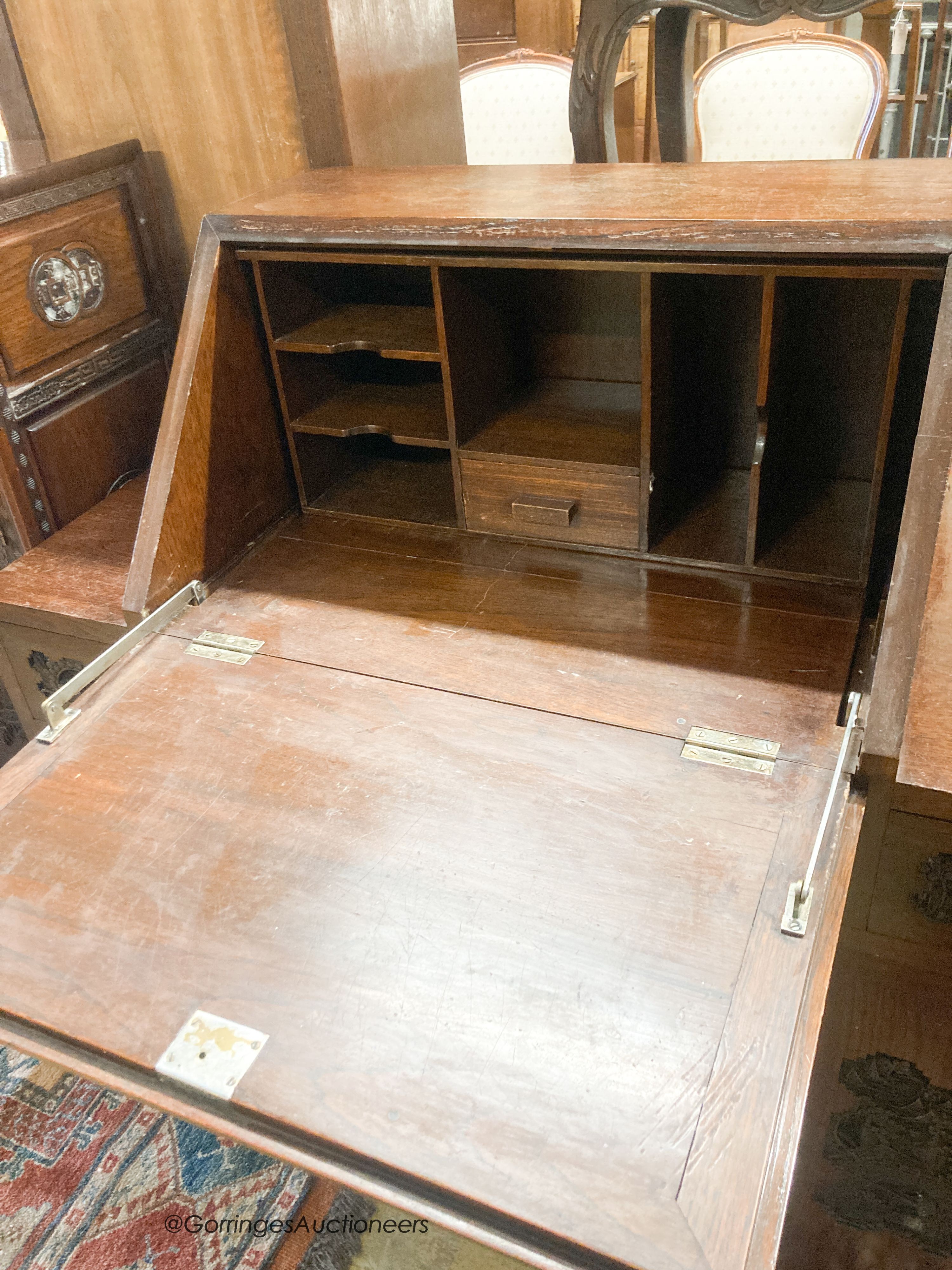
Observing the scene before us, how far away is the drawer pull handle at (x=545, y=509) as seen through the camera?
1.32 meters

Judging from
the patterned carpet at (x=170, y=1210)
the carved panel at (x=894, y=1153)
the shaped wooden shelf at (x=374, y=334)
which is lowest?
the patterned carpet at (x=170, y=1210)

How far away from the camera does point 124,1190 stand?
5.10ft

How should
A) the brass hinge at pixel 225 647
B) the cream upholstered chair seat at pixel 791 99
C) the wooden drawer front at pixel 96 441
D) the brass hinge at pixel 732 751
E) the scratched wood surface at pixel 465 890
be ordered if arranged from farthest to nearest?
the cream upholstered chair seat at pixel 791 99 < the wooden drawer front at pixel 96 441 < the brass hinge at pixel 225 647 < the brass hinge at pixel 732 751 < the scratched wood surface at pixel 465 890

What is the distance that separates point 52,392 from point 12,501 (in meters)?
0.20

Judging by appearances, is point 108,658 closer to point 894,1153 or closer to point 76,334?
point 76,334

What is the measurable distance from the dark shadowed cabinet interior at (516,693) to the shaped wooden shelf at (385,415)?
0.03 ft

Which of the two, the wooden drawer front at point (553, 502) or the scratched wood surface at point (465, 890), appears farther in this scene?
the wooden drawer front at point (553, 502)

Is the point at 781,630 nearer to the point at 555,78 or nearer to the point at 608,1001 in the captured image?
the point at 608,1001

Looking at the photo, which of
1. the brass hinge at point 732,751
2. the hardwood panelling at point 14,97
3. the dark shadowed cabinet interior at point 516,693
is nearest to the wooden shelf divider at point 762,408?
the dark shadowed cabinet interior at point 516,693

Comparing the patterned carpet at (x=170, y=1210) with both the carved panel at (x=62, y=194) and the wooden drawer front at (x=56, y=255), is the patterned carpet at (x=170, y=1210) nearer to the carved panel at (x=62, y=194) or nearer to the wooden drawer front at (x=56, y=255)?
the wooden drawer front at (x=56, y=255)

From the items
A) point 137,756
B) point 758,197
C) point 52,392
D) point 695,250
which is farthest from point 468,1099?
point 52,392

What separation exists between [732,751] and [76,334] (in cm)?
134

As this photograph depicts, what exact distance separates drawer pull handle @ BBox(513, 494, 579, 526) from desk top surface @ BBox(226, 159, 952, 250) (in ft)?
1.18

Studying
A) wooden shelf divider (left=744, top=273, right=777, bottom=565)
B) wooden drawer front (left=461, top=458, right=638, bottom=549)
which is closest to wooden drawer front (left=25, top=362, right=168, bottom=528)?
wooden drawer front (left=461, top=458, right=638, bottom=549)
